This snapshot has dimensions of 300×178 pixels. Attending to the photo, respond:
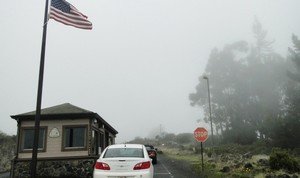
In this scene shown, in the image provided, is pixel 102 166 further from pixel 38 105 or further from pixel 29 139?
pixel 29 139

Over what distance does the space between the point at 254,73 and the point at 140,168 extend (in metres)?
47.2

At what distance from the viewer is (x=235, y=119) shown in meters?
51.2

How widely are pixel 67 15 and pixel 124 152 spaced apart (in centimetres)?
613

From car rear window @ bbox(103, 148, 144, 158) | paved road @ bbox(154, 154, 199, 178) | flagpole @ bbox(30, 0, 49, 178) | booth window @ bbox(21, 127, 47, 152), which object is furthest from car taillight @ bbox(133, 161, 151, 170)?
booth window @ bbox(21, 127, 47, 152)

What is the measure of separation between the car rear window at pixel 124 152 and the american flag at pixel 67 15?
18.3 ft

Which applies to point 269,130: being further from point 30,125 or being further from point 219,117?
point 30,125

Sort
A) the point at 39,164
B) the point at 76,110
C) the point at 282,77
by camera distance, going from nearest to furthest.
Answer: the point at 39,164, the point at 76,110, the point at 282,77

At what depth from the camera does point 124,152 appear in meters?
10.4

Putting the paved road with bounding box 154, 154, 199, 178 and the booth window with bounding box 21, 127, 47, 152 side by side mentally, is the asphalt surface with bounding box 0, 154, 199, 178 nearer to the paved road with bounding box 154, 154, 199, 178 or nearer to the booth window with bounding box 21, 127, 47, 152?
the paved road with bounding box 154, 154, 199, 178

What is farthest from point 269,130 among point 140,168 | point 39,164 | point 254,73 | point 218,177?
point 140,168

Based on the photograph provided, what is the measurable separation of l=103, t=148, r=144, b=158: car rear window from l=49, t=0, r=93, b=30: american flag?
558 cm

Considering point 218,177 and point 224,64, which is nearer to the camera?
point 218,177

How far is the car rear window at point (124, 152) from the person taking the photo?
33.5 feet

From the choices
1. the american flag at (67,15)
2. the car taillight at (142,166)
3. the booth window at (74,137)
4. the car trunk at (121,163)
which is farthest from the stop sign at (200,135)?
the car trunk at (121,163)
